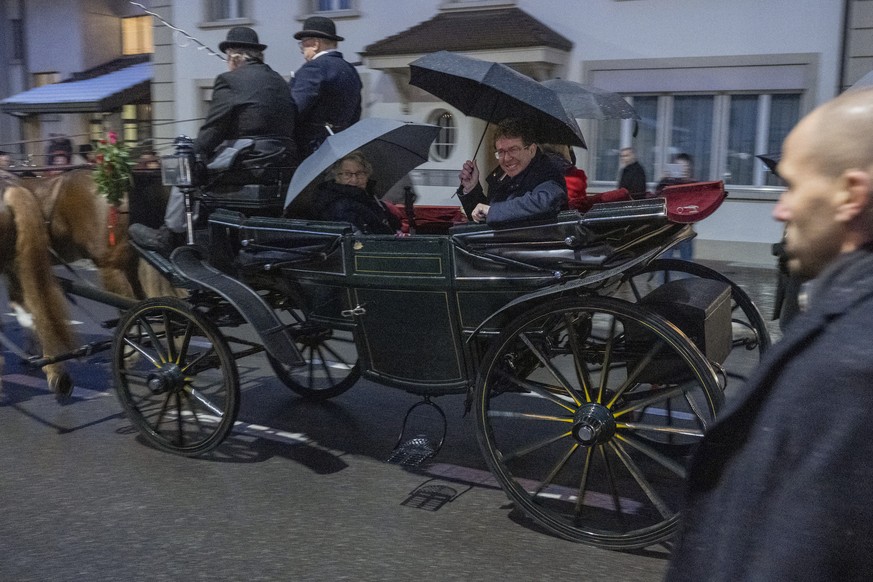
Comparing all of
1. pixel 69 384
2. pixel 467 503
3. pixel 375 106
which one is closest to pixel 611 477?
pixel 467 503

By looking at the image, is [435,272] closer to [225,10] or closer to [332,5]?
[332,5]

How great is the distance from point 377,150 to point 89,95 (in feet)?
57.4

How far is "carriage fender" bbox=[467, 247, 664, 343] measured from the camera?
3.50 metres

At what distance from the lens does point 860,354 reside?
3.76 ft

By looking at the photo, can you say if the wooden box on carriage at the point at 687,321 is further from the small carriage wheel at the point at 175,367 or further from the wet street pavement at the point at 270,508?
the small carriage wheel at the point at 175,367

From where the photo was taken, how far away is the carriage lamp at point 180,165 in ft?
15.4

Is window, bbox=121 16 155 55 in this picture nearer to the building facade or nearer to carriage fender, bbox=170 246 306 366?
the building facade

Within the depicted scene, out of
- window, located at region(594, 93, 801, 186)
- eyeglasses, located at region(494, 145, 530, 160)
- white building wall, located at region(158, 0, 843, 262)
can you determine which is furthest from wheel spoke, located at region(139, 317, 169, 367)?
window, located at region(594, 93, 801, 186)

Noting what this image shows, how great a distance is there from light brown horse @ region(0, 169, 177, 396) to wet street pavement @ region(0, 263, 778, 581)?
62cm

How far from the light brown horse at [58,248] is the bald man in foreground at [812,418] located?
4960mm

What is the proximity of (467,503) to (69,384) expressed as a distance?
288 cm

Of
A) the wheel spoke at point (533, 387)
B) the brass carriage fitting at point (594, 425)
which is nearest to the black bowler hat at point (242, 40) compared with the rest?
the wheel spoke at point (533, 387)

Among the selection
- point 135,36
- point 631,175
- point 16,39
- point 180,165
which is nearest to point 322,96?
point 180,165

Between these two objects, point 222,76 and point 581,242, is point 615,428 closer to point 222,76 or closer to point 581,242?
point 581,242
